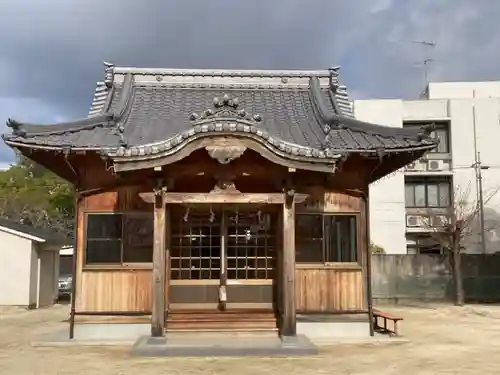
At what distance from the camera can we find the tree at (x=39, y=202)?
39.6 m

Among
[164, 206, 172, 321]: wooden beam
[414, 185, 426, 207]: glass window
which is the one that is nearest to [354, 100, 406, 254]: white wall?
[414, 185, 426, 207]: glass window

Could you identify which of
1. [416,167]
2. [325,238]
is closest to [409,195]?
[416,167]

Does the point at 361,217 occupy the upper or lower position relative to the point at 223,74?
lower

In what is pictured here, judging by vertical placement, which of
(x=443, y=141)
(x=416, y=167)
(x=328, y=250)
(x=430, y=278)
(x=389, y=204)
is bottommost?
(x=430, y=278)

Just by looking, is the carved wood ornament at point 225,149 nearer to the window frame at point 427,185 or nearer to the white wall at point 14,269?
the white wall at point 14,269

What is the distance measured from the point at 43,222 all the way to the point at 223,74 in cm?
2846

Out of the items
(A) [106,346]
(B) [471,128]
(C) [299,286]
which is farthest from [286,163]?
(B) [471,128]

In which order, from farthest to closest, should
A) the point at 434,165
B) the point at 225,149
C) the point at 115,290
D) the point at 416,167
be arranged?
the point at 416,167 < the point at 434,165 < the point at 115,290 < the point at 225,149

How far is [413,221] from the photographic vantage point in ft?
92.5

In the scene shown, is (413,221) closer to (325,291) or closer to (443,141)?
(443,141)

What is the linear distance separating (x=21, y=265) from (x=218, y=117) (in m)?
14.6

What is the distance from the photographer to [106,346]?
→ 442 inches

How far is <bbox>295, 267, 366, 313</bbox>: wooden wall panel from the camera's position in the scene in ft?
40.0

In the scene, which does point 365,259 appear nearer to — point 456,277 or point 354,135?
point 354,135
